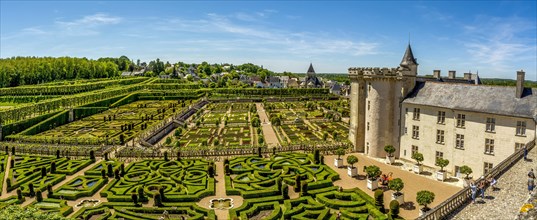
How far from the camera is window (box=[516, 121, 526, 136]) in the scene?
29516 mm

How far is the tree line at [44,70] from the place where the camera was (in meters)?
113

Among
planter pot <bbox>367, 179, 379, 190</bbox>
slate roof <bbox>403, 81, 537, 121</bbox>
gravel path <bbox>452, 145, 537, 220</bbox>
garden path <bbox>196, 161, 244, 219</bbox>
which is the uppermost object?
Answer: slate roof <bbox>403, 81, 537, 121</bbox>

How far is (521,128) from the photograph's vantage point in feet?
97.5

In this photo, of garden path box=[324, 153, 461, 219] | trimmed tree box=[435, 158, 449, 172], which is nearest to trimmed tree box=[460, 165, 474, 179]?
garden path box=[324, 153, 461, 219]

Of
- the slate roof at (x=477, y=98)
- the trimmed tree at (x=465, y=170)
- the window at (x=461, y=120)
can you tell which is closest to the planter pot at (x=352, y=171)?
the trimmed tree at (x=465, y=170)

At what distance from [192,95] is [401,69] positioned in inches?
3274

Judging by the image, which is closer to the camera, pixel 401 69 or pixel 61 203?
pixel 61 203

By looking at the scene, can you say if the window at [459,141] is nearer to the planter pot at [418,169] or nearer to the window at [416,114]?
the planter pot at [418,169]

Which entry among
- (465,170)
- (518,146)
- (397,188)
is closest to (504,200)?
(397,188)

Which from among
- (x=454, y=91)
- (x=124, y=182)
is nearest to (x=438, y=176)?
(x=454, y=91)

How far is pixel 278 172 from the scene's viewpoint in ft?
113

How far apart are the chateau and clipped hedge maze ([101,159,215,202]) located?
64.0ft

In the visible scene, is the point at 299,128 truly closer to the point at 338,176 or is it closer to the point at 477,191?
the point at 338,176

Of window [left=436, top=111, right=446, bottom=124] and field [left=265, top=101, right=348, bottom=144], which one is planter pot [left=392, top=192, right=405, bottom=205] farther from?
field [left=265, top=101, right=348, bottom=144]
